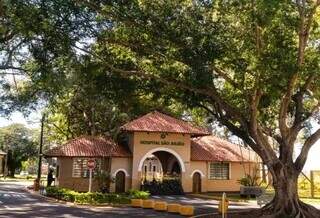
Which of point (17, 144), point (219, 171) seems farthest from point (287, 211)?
point (17, 144)

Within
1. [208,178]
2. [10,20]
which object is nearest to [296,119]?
[10,20]

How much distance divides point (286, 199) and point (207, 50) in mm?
8311

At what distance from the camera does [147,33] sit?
1903 centimetres

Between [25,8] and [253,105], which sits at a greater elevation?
[25,8]

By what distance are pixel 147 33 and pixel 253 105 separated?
20.5 feet

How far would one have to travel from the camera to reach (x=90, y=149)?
39.7 meters

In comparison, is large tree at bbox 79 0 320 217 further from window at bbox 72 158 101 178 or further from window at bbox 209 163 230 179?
window at bbox 209 163 230 179

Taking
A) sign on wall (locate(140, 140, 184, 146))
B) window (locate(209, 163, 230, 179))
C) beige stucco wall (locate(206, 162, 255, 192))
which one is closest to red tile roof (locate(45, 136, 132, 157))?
sign on wall (locate(140, 140, 184, 146))

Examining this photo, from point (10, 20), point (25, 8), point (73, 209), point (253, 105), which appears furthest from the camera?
point (73, 209)

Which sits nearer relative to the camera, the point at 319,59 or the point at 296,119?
the point at 319,59

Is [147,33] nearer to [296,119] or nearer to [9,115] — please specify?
[296,119]

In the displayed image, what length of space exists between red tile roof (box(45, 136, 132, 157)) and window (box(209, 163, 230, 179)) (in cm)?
763

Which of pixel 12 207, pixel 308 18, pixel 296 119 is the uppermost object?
pixel 308 18

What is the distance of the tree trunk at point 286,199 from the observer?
22312mm
